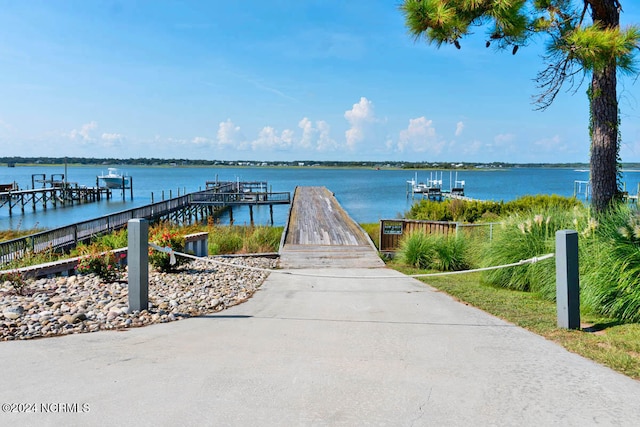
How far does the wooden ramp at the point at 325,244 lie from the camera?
538 inches

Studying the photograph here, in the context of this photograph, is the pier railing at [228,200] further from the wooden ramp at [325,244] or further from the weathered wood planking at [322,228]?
the wooden ramp at [325,244]

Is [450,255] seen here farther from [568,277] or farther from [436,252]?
[568,277]

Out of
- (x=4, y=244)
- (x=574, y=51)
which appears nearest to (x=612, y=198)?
(x=574, y=51)

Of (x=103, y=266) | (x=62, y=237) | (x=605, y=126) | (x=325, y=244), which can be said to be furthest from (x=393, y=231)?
(x=62, y=237)

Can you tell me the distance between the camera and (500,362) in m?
4.54

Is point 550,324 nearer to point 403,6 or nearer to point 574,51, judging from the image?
point 574,51

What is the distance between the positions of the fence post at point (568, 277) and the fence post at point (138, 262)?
4.84 m

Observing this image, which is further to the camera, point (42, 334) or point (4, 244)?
point (4, 244)

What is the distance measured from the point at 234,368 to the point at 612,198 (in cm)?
673

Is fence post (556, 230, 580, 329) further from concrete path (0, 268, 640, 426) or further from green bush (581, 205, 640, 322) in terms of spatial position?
green bush (581, 205, 640, 322)

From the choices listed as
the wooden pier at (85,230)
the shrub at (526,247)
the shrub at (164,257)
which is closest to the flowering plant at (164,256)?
the shrub at (164,257)

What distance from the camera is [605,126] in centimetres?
790

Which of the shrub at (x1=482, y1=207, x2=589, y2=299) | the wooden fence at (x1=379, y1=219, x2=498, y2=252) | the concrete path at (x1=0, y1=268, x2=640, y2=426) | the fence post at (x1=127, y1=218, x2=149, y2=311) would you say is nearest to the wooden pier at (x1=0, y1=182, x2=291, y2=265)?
the fence post at (x1=127, y1=218, x2=149, y2=311)

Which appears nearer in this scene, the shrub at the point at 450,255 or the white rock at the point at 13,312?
the white rock at the point at 13,312
